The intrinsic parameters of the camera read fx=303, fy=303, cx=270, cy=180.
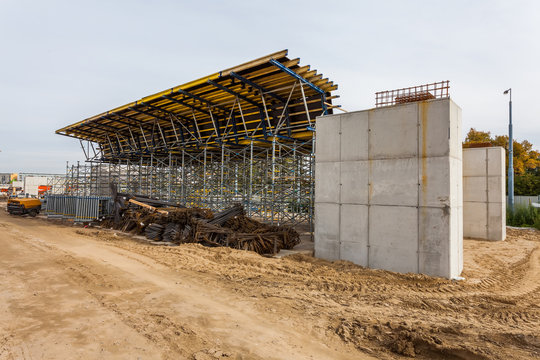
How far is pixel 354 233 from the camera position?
360 inches

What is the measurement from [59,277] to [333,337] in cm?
647

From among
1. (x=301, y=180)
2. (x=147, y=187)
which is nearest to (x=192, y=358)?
(x=301, y=180)

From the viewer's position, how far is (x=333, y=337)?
179 inches

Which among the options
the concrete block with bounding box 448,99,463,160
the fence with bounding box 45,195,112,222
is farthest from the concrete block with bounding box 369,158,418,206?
the fence with bounding box 45,195,112,222

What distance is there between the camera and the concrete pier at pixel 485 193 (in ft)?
50.6

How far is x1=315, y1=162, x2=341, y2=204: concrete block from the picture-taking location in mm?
9641

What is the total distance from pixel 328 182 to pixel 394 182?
80.5 inches

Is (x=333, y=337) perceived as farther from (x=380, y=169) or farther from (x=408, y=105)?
(x=408, y=105)

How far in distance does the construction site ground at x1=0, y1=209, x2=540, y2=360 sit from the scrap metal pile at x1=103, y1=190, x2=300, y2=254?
1.54 meters

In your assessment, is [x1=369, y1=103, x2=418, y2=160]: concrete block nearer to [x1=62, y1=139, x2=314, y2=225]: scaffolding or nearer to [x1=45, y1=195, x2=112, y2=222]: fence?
[x1=62, y1=139, x2=314, y2=225]: scaffolding

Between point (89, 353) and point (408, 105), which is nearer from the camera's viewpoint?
point (89, 353)

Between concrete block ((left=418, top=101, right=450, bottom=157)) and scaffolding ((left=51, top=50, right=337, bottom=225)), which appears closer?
concrete block ((left=418, top=101, right=450, bottom=157))

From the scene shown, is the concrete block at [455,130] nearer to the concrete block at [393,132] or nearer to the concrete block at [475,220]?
the concrete block at [393,132]

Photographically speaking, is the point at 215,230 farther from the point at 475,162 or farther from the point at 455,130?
the point at 475,162
